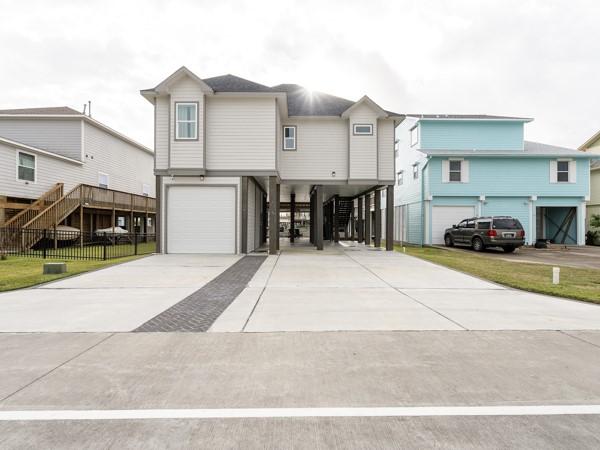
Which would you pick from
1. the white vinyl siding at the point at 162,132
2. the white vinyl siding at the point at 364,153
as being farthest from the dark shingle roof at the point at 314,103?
the white vinyl siding at the point at 162,132

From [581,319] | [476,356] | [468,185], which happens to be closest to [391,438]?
[476,356]

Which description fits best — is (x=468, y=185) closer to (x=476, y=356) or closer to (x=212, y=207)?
(x=212, y=207)

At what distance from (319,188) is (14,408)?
1491 cm

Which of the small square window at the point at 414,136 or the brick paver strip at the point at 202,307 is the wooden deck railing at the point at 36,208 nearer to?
the brick paver strip at the point at 202,307

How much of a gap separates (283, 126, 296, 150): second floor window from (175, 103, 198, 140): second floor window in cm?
483

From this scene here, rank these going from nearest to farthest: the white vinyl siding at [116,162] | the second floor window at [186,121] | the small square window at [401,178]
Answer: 1. the second floor window at [186,121]
2. the white vinyl siding at [116,162]
3. the small square window at [401,178]

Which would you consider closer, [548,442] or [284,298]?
[548,442]

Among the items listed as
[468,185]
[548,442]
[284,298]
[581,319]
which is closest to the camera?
[548,442]

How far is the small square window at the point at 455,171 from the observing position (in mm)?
22500

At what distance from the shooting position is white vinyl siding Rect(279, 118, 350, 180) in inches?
697

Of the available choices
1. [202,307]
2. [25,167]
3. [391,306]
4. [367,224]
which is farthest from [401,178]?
[25,167]

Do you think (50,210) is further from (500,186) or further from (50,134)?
(500,186)

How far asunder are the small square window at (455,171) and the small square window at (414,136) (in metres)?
3.42

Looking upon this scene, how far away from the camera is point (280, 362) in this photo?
3.86 metres
